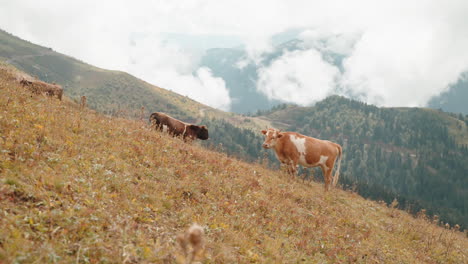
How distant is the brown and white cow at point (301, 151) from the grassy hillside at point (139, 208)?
4245mm

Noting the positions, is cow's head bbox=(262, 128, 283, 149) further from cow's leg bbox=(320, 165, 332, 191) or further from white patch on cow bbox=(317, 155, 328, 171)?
cow's leg bbox=(320, 165, 332, 191)

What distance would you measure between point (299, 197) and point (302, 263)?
18.7 ft

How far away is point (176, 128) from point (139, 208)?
621 inches

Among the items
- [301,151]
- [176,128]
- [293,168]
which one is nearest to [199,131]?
[176,128]

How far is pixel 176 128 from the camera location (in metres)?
22.1

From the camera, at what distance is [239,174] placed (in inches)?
493

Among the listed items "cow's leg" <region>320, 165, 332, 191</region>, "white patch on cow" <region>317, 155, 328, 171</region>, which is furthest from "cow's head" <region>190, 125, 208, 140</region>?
"cow's leg" <region>320, 165, 332, 191</region>

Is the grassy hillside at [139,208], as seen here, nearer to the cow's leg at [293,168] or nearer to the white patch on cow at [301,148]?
the cow's leg at [293,168]

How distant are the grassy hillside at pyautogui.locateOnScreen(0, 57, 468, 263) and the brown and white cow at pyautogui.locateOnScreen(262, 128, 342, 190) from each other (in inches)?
167

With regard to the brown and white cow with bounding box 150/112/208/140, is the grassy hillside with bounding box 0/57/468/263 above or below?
below

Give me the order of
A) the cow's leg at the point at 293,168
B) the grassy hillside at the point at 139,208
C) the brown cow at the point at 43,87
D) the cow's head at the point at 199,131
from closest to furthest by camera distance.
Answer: the grassy hillside at the point at 139,208
the brown cow at the point at 43,87
the cow's leg at the point at 293,168
the cow's head at the point at 199,131

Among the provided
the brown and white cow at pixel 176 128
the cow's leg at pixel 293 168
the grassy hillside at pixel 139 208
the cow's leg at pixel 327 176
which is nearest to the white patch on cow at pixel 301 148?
the cow's leg at pixel 293 168

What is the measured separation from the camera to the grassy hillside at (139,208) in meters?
4.86

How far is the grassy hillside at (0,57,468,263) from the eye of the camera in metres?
4.86
